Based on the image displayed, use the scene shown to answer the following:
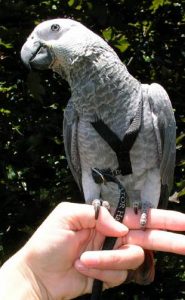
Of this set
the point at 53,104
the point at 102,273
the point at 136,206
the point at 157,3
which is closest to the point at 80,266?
the point at 102,273

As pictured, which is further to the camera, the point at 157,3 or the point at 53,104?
the point at 53,104

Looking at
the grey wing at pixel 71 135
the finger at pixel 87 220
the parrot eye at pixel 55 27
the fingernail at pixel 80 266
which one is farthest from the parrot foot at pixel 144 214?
the parrot eye at pixel 55 27

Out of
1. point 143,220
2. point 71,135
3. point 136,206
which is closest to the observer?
point 143,220

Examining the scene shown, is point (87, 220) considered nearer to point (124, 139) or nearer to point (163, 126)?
point (124, 139)

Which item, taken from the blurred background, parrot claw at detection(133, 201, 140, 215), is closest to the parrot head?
the blurred background

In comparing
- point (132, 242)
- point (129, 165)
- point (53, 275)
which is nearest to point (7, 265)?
point (53, 275)

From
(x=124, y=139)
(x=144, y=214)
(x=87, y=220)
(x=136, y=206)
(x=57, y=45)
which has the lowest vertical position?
(x=136, y=206)

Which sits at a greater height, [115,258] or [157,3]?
[157,3]
